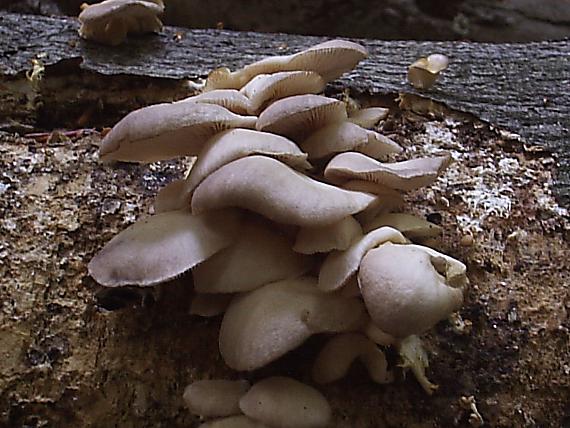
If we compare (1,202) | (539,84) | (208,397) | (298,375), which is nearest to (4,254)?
(1,202)

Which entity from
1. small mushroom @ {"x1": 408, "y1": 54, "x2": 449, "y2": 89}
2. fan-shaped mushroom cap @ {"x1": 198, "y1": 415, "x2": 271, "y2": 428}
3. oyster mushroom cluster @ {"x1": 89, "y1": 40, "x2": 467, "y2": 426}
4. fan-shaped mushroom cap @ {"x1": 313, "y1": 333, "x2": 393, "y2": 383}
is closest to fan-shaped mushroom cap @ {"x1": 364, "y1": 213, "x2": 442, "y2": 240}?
oyster mushroom cluster @ {"x1": 89, "y1": 40, "x2": 467, "y2": 426}

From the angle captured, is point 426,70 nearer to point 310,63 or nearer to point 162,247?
point 310,63

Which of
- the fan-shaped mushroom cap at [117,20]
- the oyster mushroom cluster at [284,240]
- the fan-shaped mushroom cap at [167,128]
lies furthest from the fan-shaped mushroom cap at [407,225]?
the fan-shaped mushroom cap at [117,20]

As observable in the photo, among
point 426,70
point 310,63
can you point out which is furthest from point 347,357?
point 426,70

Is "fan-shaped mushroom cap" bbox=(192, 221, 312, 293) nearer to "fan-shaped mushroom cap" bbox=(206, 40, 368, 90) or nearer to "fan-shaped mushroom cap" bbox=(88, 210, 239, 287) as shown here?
"fan-shaped mushroom cap" bbox=(88, 210, 239, 287)

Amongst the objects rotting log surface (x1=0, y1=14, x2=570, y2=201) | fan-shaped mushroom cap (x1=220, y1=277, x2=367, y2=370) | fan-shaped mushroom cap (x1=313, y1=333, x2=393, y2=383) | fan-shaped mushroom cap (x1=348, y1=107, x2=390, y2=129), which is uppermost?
fan-shaped mushroom cap (x1=348, y1=107, x2=390, y2=129)

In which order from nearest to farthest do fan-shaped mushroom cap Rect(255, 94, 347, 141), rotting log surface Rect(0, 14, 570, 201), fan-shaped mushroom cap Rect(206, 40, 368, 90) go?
fan-shaped mushroom cap Rect(255, 94, 347, 141), fan-shaped mushroom cap Rect(206, 40, 368, 90), rotting log surface Rect(0, 14, 570, 201)

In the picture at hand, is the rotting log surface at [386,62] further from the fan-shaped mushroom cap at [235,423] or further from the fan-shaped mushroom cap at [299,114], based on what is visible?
the fan-shaped mushroom cap at [235,423]

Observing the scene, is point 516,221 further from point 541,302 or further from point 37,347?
point 37,347
